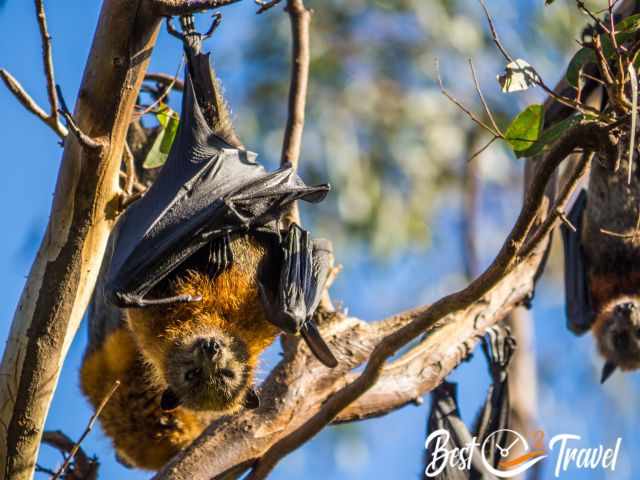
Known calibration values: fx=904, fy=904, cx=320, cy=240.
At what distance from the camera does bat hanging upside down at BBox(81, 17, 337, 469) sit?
443 cm

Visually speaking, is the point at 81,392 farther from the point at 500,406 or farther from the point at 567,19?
the point at 567,19

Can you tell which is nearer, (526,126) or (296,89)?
(526,126)

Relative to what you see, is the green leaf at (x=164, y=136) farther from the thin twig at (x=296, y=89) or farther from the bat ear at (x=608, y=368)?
the bat ear at (x=608, y=368)

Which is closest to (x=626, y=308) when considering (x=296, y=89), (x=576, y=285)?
(x=576, y=285)

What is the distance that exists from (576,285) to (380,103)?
5.13 metres

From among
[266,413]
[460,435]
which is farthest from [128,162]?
[460,435]

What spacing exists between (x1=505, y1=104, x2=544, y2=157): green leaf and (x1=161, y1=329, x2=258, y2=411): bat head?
180 centimetres

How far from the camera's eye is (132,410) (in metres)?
5.68

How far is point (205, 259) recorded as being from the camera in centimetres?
481

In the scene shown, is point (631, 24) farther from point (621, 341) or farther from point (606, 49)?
point (621, 341)

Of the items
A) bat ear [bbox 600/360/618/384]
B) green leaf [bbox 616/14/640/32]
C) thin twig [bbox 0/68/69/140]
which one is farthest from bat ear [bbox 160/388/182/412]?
bat ear [bbox 600/360/618/384]

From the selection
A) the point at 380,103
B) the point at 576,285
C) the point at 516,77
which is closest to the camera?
the point at 516,77

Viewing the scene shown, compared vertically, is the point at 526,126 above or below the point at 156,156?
below

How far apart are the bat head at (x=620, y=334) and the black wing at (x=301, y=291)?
12.1ft
